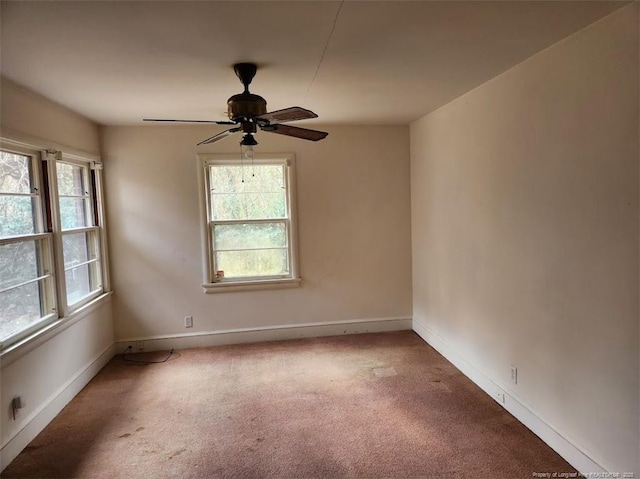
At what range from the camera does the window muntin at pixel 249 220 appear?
14.0ft

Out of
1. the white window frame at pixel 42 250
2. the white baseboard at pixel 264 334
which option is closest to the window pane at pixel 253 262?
the white baseboard at pixel 264 334

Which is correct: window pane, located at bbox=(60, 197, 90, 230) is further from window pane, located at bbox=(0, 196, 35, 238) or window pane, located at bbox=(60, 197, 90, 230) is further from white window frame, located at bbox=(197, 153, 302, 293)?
white window frame, located at bbox=(197, 153, 302, 293)

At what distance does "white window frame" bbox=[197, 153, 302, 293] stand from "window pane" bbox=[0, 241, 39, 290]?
159 cm

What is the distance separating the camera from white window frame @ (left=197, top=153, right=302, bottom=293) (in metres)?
4.18

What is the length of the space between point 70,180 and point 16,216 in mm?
925

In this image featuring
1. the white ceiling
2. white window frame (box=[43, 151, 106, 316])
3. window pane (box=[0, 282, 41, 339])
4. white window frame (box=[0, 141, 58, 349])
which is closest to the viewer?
the white ceiling

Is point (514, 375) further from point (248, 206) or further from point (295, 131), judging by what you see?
point (248, 206)

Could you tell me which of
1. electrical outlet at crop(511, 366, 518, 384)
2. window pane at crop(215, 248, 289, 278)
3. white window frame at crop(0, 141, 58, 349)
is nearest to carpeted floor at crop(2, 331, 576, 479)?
electrical outlet at crop(511, 366, 518, 384)

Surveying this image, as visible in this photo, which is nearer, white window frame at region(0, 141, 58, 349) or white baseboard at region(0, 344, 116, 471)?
white baseboard at region(0, 344, 116, 471)

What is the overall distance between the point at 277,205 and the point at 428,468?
289cm

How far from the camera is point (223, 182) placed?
14.0 ft

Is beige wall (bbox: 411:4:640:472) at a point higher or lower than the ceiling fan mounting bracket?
lower

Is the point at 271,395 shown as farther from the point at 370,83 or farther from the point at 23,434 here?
the point at 370,83

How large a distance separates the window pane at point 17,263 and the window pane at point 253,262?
1736mm
